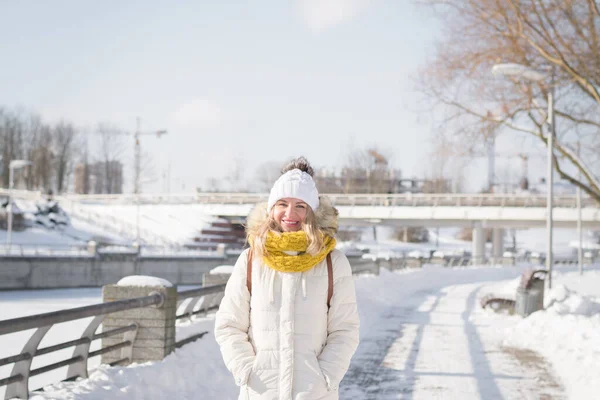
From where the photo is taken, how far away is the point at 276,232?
4.12 m

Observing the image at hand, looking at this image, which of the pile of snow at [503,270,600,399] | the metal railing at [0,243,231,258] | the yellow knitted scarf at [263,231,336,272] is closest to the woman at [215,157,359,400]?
the yellow knitted scarf at [263,231,336,272]

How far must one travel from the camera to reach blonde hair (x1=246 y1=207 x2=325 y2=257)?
4004mm

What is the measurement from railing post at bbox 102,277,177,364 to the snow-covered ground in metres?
0.30

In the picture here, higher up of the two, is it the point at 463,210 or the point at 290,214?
the point at 290,214

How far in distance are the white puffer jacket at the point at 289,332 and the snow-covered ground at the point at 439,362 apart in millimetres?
3151

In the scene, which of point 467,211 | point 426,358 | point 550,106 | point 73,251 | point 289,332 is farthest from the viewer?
point 467,211

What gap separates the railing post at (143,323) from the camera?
9039mm

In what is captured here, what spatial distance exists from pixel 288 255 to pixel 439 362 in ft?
26.2

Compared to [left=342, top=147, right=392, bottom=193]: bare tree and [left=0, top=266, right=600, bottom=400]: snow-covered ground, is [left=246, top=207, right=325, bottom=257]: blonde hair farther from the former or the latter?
[left=342, top=147, right=392, bottom=193]: bare tree

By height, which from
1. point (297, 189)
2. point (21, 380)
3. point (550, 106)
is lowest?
point (21, 380)

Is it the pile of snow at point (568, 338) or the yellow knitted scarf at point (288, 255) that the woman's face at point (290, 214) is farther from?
the pile of snow at point (568, 338)

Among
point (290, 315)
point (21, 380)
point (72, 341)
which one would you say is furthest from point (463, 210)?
point (290, 315)

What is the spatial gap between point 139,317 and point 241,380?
5.56m

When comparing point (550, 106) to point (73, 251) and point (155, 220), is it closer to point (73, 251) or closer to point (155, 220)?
point (73, 251)
